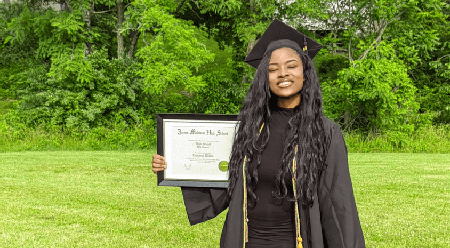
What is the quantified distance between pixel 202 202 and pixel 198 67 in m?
12.1

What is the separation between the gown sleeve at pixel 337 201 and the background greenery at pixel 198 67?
11.7m

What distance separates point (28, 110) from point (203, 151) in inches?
606

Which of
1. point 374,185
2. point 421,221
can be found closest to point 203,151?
point 421,221

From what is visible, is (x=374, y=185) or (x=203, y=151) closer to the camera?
(x=203, y=151)

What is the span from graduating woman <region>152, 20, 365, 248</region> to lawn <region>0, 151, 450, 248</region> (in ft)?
11.6

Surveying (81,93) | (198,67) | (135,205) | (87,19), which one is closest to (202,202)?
(135,205)

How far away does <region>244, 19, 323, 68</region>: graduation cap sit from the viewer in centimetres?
246

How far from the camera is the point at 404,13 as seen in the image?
17016 mm

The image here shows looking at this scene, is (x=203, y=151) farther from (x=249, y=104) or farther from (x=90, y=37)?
(x=90, y=37)

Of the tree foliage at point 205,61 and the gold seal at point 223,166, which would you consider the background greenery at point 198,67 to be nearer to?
the tree foliage at point 205,61

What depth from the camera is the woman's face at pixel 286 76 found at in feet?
7.73

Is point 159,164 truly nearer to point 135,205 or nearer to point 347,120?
point 135,205

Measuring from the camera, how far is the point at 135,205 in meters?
7.63

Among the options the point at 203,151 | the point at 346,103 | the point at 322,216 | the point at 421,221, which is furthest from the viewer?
the point at 346,103
